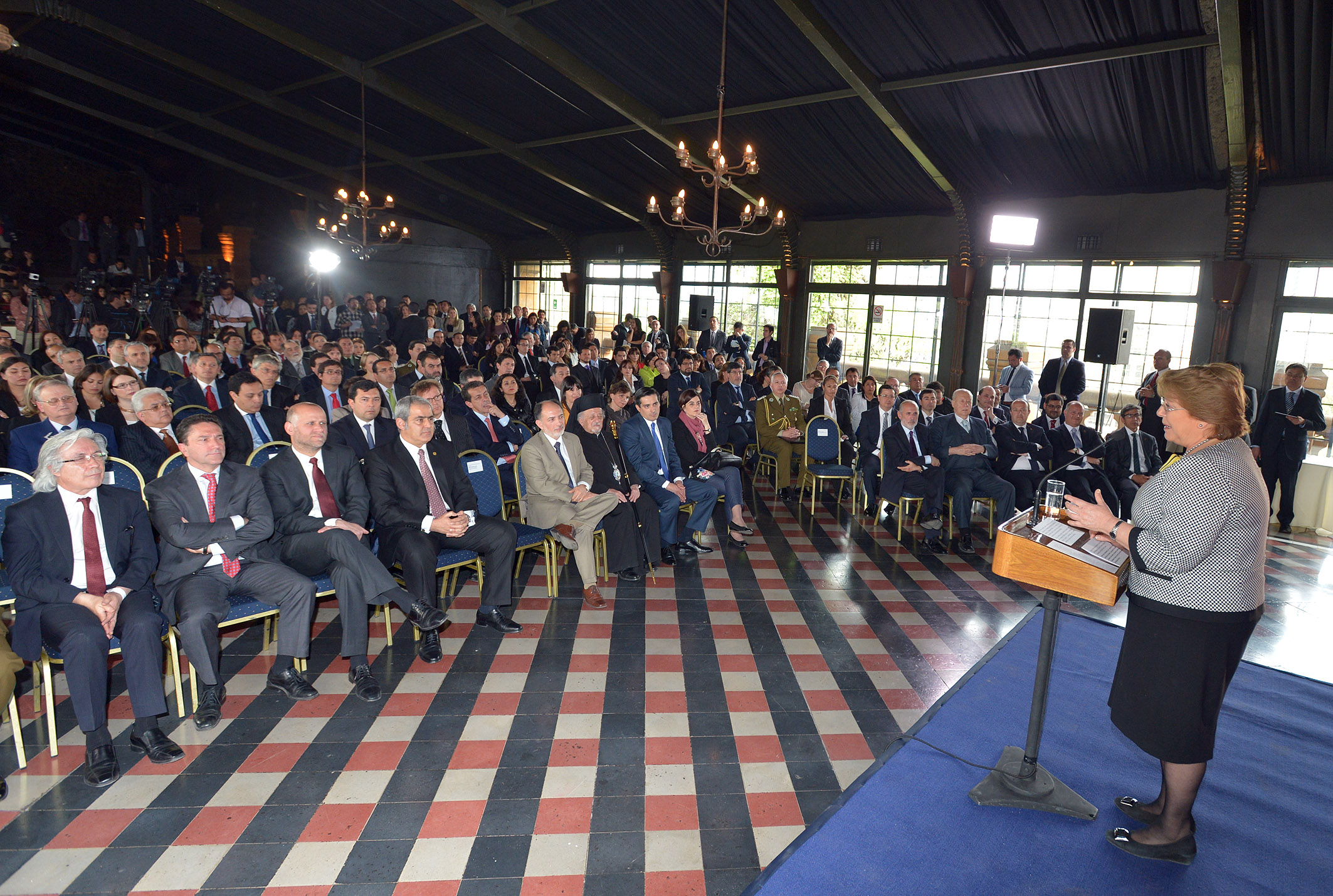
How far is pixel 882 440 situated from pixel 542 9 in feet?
20.8

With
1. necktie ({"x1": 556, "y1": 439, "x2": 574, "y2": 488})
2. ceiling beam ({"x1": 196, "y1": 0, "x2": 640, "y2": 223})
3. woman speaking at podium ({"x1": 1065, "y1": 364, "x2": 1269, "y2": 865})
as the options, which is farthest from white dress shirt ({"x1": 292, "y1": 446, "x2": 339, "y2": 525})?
ceiling beam ({"x1": 196, "y1": 0, "x2": 640, "y2": 223})

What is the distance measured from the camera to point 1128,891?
2.21 metres

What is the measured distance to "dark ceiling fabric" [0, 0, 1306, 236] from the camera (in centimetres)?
684

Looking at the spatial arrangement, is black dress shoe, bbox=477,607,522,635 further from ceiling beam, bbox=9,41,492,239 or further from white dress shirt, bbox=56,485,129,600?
ceiling beam, bbox=9,41,492,239

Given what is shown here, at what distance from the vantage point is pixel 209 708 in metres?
3.04

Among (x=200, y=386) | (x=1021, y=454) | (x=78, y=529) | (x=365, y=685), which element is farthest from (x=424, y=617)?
(x=1021, y=454)

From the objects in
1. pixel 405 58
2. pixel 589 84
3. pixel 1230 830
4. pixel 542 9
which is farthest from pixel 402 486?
pixel 405 58

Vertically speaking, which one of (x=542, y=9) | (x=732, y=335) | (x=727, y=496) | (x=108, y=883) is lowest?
(x=108, y=883)

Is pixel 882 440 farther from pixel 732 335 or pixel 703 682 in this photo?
pixel 732 335

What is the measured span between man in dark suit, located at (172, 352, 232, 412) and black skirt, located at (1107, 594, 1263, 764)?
581cm

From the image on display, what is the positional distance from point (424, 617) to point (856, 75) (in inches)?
289

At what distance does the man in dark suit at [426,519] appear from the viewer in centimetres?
371

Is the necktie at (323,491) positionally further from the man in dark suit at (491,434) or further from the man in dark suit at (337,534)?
the man in dark suit at (491,434)

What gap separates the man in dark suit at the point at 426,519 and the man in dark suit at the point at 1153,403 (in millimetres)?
7258
